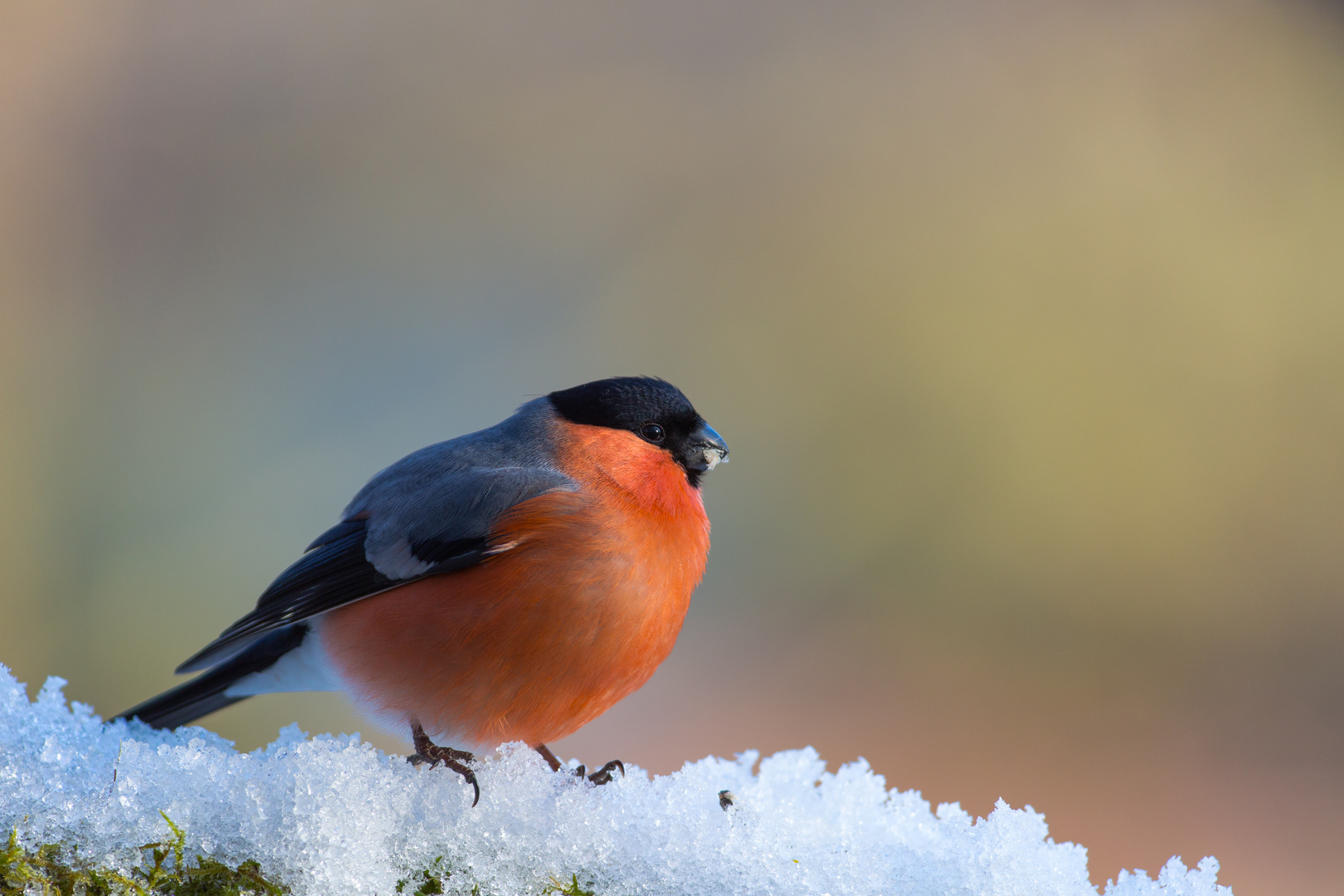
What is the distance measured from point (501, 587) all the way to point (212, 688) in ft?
2.61

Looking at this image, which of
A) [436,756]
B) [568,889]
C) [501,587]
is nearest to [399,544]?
[501,587]

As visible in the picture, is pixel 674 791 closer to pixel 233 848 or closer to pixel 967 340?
pixel 233 848

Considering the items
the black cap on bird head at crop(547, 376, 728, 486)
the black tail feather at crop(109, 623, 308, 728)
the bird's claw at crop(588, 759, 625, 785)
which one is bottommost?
the black tail feather at crop(109, 623, 308, 728)

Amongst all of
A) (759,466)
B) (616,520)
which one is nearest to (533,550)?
(616,520)

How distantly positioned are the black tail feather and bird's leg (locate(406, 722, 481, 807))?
0.45 meters

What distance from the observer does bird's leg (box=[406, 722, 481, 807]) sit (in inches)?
60.4

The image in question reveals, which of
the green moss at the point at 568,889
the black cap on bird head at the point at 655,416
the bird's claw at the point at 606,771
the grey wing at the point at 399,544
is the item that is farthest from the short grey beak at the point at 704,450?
the green moss at the point at 568,889

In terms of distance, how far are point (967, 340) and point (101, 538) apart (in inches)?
151

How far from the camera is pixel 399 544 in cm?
199

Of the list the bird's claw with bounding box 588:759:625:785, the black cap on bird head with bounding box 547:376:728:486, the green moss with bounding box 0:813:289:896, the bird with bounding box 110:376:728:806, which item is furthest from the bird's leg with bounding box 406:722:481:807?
the black cap on bird head with bounding box 547:376:728:486

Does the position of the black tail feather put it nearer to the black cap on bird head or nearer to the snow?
the snow

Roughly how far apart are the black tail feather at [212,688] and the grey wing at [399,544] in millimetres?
34

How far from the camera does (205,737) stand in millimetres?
1633

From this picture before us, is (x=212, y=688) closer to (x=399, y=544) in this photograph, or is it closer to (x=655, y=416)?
(x=399, y=544)
